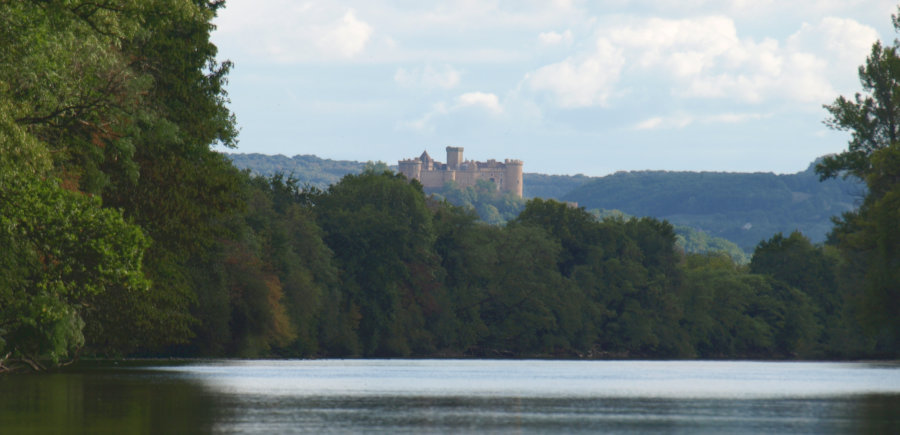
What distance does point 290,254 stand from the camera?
8750 cm

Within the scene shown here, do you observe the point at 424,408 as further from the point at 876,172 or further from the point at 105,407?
the point at 876,172

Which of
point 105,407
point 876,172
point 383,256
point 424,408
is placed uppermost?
point 876,172

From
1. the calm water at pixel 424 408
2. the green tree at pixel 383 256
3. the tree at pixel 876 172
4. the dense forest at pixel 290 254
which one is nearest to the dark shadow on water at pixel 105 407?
the calm water at pixel 424 408

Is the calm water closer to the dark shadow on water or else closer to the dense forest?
the dark shadow on water

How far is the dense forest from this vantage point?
28469 mm

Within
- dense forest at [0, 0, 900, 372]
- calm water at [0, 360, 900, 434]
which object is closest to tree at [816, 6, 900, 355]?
dense forest at [0, 0, 900, 372]

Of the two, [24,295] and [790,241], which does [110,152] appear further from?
[790,241]

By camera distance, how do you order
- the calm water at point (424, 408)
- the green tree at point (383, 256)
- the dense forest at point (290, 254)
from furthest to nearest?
the green tree at point (383, 256) → the dense forest at point (290, 254) → the calm water at point (424, 408)

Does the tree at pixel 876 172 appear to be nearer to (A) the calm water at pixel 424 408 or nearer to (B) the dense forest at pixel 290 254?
(B) the dense forest at pixel 290 254

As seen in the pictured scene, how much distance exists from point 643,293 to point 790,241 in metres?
22.6

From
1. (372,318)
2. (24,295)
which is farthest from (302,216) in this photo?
(24,295)

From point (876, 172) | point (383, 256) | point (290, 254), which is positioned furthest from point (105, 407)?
point (383, 256)

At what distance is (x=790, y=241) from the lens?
469 feet

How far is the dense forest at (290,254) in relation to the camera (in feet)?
93.4
